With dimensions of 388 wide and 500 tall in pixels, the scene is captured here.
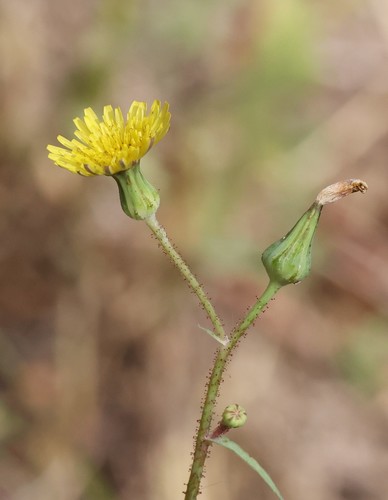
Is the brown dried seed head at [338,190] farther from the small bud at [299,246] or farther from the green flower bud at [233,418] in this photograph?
the green flower bud at [233,418]

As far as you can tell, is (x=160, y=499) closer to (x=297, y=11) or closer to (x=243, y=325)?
(x=243, y=325)

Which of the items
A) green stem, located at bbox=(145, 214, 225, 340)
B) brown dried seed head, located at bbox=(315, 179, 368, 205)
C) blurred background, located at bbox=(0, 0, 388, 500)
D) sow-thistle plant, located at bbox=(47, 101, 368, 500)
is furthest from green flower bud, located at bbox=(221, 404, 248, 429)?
blurred background, located at bbox=(0, 0, 388, 500)

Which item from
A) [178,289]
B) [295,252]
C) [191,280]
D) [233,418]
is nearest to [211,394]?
[233,418]

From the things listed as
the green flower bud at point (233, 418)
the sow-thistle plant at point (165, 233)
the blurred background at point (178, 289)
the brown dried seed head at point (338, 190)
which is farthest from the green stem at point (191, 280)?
the blurred background at point (178, 289)

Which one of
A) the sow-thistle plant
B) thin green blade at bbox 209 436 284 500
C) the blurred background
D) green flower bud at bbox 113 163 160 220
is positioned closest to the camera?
thin green blade at bbox 209 436 284 500

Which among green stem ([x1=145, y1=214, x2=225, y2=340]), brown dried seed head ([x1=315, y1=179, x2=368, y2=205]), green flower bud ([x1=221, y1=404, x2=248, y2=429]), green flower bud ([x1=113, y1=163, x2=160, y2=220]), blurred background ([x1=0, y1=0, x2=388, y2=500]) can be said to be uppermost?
blurred background ([x1=0, y1=0, x2=388, y2=500])

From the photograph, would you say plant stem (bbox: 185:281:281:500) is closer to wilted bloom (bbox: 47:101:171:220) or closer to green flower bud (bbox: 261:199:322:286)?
green flower bud (bbox: 261:199:322:286)
